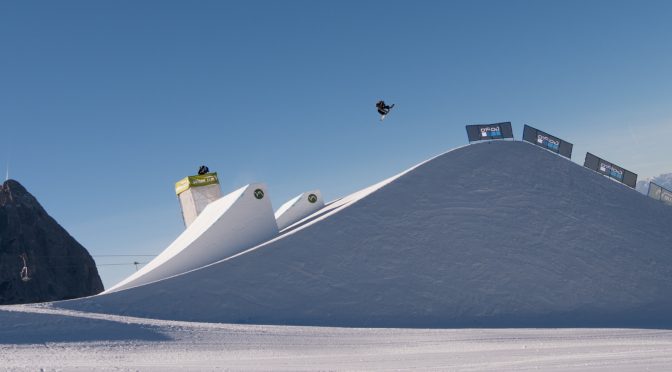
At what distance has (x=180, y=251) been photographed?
80.4ft

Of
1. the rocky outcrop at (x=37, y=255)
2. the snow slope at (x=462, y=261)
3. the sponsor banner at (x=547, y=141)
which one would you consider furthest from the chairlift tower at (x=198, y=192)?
the rocky outcrop at (x=37, y=255)

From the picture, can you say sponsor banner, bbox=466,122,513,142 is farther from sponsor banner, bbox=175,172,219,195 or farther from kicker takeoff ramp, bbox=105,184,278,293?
sponsor banner, bbox=175,172,219,195

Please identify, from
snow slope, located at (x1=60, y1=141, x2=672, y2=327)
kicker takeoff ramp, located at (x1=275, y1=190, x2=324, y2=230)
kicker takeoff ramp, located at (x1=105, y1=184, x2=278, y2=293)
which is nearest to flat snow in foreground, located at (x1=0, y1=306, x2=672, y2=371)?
snow slope, located at (x1=60, y1=141, x2=672, y2=327)

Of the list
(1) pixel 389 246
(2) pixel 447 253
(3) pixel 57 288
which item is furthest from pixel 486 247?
(3) pixel 57 288

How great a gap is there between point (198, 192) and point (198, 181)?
1.84ft

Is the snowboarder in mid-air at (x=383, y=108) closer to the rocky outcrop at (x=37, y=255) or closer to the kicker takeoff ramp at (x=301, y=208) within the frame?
the kicker takeoff ramp at (x=301, y=208)

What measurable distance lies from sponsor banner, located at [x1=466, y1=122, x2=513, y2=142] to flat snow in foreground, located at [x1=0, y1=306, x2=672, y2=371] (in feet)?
38.2

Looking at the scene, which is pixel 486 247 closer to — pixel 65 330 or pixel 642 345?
pixel 642 345

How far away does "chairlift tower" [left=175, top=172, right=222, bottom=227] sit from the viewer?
3488cm

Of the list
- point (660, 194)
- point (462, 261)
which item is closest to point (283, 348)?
point (462, 261)

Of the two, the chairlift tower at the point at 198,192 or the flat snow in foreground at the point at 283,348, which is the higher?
the chairlift tower at the point at 198,192

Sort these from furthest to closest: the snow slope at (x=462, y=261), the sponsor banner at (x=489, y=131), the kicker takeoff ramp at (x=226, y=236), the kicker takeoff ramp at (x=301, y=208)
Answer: the kicker takeoff ramp at (x=301, y=208) < the sponsor banner at (x=489, y=131) < the kicker takeoff ramp at (x=226, y=236) < the snow slope at (x=462, y=261)

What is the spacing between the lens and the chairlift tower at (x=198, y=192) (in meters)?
34.9

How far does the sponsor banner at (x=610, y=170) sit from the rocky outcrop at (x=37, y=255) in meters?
57.4
